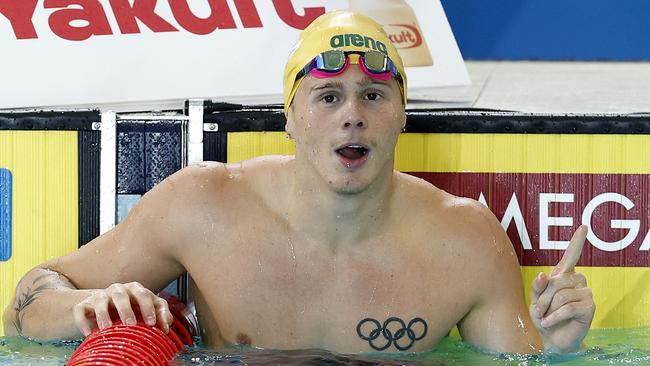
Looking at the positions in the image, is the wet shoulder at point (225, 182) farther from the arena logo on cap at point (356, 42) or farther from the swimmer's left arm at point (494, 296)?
the swimmer's left arm at point (494, 296)

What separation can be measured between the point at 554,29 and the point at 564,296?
5.66 metres

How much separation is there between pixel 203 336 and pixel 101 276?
304 mm

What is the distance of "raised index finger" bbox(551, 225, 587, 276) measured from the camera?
243cm

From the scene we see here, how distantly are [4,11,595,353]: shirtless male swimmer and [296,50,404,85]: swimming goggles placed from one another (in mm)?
51

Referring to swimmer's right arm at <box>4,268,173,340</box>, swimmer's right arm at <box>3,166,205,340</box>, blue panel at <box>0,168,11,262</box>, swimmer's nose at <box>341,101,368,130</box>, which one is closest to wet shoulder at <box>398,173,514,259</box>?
swimmer's nose at <box>341,101,368,130</box>

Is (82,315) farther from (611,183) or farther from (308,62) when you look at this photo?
(611,183)

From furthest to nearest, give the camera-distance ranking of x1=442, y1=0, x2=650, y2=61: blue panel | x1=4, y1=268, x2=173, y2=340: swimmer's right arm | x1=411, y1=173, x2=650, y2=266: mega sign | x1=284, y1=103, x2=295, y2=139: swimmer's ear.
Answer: x1=442, y1=0, x2=650, y2=61: blue panel → x1=411, y1=173, x2=650, y2=266: mega sign → x1=284, y1=103, x2=295, y2=139: swimmer's ear → x1=4, y1=268, x2=173, y2=340: swimmer's right arm

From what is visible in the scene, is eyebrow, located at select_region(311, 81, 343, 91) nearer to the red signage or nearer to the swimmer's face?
the swimmer's face

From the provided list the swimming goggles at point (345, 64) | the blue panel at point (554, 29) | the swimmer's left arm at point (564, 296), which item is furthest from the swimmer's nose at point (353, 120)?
the blue panel at point (554, 29)

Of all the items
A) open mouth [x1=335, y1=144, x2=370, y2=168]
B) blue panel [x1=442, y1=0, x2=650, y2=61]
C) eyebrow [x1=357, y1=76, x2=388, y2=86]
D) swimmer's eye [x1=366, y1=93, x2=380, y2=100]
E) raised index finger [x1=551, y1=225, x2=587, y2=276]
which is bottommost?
raised index finger [x1=551, y1=225, x2=587, y2=276]

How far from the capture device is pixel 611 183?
10.6 feet

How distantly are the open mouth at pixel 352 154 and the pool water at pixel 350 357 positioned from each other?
461 millimetres

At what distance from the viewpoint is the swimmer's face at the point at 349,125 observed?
2572mm

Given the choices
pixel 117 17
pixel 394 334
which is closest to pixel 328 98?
pixel 394 334
